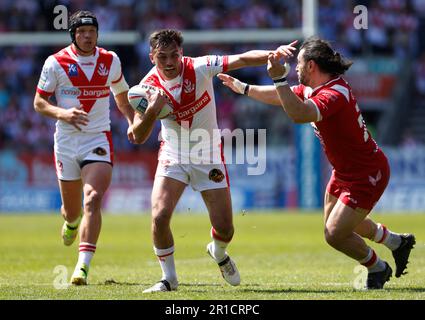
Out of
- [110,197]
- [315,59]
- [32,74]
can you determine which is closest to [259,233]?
[110,197]

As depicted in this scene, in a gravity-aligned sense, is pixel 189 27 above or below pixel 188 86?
below

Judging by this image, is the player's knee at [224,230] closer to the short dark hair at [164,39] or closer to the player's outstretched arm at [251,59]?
the player's outstretched arm at [251,59]

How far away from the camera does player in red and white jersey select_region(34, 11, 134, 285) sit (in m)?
10.2

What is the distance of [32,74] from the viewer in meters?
30.0

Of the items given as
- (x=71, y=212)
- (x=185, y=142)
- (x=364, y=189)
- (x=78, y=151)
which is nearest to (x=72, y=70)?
(x=78, y=151)

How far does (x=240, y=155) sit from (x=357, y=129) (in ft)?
52.1

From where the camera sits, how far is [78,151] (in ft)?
34.3

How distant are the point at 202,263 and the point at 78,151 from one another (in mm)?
3074

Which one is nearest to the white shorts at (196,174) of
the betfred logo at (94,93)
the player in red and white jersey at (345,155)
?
the player in red and white jersey at (345,155)

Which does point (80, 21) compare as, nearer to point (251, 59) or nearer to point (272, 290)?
point (251, 59)

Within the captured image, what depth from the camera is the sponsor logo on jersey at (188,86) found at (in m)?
9.23

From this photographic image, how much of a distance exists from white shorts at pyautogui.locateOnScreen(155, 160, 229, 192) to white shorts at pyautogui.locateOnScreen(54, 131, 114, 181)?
49.7 inches
